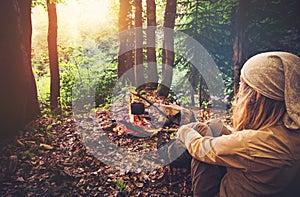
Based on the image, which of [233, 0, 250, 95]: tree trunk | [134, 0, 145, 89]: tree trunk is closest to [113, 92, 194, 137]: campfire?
[233, 0, 250, 95]: tree trunk

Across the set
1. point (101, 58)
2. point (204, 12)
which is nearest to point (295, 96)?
point (204, 12)

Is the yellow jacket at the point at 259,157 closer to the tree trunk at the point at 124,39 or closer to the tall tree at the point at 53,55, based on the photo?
the tall tree at the point at 53,55

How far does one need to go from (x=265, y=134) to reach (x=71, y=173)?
122 inches

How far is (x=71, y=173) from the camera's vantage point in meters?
3.88

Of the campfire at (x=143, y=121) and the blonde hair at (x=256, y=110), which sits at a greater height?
the blonde hair at (x=256, y=110)

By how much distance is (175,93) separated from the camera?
1130 centimetres

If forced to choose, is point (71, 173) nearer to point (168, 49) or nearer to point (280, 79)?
point (280, 79)

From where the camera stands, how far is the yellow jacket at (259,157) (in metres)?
1.82

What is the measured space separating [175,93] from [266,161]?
31.2 ft

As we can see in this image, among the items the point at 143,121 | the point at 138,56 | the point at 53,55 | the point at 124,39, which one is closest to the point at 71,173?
the point at 143,121

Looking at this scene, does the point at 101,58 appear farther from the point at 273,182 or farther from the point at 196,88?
the point at 273,182

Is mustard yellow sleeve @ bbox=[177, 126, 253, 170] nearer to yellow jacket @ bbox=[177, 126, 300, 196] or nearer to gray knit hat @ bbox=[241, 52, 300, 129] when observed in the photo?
yellow jacket @ bbox=[177, 126, 300, 196]

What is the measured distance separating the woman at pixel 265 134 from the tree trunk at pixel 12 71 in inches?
167

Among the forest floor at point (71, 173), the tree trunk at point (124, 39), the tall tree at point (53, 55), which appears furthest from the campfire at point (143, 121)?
the tree trunk at point (124, 39)
